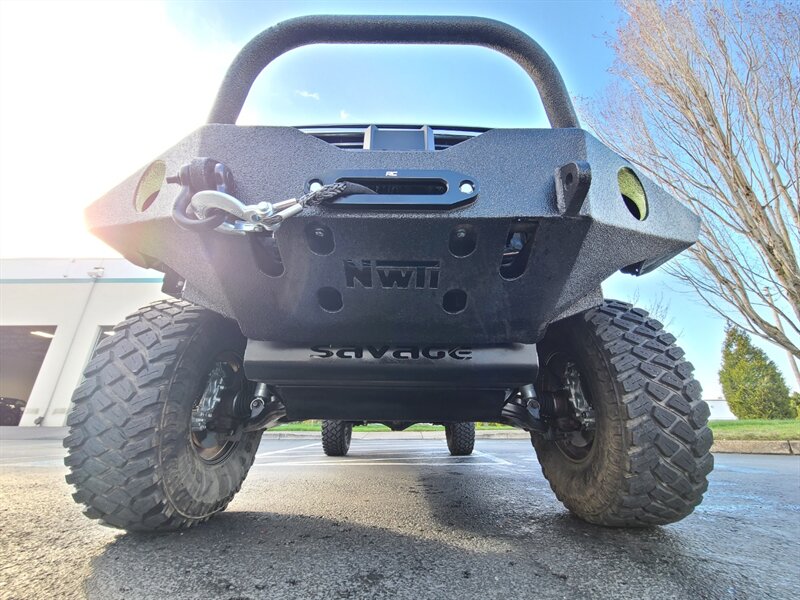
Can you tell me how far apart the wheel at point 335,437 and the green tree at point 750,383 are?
50.7 feet

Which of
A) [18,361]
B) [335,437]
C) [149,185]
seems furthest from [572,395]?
[18,361]

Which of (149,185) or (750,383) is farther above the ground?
(750,383)

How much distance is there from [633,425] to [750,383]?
18619 mm

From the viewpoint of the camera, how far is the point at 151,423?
114 centimetres

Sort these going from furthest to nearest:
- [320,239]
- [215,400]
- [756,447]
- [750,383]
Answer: [750,383] < [756,447] < [215,400] < [320,239]

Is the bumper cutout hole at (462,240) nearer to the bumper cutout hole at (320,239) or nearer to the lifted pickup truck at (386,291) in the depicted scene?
the lifted pickup truck at (386,291)

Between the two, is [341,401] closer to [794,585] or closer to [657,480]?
[657,480]

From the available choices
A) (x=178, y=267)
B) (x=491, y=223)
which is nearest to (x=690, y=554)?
(x=491, y=223)

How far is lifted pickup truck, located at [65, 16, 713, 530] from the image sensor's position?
3.20 feet

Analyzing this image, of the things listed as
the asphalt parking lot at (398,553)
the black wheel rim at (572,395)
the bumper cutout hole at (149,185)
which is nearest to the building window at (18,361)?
A: the asphalt parking lot at (398,553)

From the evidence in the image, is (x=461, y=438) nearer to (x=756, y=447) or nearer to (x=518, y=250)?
(x=518, y=250)

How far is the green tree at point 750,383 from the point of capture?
14.5 metres

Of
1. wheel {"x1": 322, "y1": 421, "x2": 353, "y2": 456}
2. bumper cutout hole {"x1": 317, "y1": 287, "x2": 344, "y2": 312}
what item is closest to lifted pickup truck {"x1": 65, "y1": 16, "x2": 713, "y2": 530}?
bumper cutout hole {"x1": 317, "y1": 287, "x2": 344, "y2": 312}

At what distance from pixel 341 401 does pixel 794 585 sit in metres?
1.18
